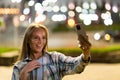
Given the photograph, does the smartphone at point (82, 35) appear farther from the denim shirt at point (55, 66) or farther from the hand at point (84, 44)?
the denim shirt at point (55, 66)

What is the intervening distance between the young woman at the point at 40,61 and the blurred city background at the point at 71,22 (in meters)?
7.21

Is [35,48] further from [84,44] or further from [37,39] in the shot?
[84,44]

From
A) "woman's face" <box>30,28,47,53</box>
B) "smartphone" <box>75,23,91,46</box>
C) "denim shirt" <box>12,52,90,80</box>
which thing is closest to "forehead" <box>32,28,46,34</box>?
"woman's face" <box>30,28,47,53</box>

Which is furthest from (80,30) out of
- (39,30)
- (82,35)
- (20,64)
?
(20,64)

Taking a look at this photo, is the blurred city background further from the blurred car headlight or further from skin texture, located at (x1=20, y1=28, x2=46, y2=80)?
skin texture, located at (x1=20, y1=28, x2=46, y2=80)

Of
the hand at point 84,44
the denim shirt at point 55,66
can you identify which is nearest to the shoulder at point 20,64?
the denim shirt at point 55,66

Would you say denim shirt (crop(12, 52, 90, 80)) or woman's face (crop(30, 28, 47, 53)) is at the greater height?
woman's face (crop(30, 28, 47, 53))

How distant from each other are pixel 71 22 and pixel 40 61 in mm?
11622

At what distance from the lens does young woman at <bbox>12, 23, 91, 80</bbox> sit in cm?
202

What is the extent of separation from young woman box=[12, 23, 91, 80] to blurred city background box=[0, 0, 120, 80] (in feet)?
23.6

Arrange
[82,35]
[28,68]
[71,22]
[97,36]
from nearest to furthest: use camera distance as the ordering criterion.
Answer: [82,35], [28,68], [71,22], [97,36]

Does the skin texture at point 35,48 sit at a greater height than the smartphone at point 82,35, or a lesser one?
lesser

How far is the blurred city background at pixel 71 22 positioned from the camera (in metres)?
10.7

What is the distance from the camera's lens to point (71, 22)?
1362cm
